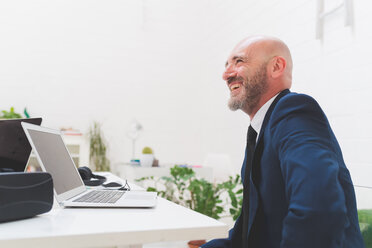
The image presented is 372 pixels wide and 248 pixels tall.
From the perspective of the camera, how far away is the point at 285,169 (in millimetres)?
969

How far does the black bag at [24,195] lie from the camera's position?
769 mm

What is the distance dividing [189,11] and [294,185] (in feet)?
16.8

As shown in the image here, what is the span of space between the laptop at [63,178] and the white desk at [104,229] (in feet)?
0.24

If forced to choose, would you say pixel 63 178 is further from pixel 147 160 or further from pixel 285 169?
pixel 147 160

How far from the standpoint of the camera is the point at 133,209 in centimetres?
A: 101

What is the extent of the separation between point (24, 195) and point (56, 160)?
407 mm

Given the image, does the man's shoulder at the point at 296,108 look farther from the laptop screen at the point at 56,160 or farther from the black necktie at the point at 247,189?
the laptop screen at the point at 56,160

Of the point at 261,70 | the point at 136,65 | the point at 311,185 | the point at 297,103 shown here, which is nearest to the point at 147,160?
the point at 136,65

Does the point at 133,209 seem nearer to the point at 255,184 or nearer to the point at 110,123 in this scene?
the point at 255,184

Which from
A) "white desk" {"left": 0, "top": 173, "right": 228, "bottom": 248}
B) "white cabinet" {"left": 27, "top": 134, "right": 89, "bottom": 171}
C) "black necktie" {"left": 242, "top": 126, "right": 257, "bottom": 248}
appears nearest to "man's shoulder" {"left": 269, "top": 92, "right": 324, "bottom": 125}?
"black necktie" {"left": 242, "top": 126, "right": 257, "bottom": 248}

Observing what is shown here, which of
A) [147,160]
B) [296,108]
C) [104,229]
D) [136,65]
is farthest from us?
[136,65]

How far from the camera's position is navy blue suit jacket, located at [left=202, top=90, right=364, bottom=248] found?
0.85m

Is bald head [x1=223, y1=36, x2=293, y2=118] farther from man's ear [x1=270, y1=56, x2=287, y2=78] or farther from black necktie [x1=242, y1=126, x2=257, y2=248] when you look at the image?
black necktie [x1=242, y1=126, x2=257, y2=248]

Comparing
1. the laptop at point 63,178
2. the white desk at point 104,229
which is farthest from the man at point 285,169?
the laptop at point 63,178
